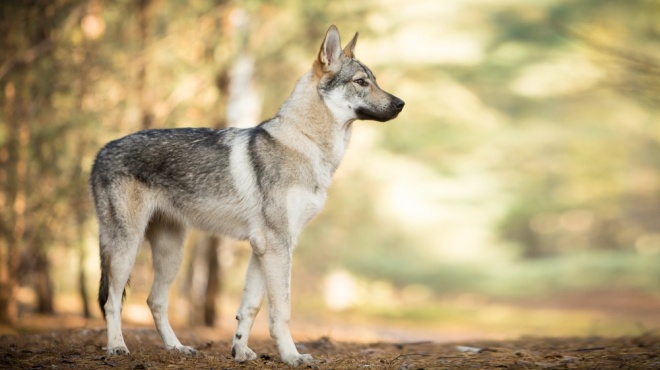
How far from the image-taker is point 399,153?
2281 cm

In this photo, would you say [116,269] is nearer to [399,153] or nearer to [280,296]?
[280,296]

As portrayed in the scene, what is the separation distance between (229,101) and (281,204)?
6801 mm

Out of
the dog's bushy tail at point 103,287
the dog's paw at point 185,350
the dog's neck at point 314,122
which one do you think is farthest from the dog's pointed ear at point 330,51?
the dog's paw at point 185,350

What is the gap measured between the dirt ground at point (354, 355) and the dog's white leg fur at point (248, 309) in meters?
0.13

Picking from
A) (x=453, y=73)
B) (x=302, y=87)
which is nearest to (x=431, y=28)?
(x=453, y=73)

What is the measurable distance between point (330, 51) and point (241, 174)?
138cm

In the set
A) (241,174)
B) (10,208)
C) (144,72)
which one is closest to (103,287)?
(241,174)

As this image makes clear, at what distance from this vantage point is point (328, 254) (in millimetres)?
23281

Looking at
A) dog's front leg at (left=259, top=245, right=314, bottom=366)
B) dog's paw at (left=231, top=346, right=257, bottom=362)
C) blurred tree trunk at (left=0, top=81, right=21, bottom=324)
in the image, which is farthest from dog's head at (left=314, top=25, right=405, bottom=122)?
blurred tree trunk at (left=0, top=81, right=21, bottom=324)

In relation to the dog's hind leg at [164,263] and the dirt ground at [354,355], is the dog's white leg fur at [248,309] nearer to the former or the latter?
the dirt ground at [354,355]

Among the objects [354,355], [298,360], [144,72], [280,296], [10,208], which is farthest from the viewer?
[144,72]

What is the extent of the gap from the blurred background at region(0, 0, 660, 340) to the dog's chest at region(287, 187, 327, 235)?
4.72m

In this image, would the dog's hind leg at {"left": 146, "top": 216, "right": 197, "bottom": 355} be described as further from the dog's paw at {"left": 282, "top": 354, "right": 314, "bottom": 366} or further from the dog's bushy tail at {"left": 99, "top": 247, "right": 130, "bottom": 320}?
the dog's paw at {"left": 282, "top": 354, "right": 314, "bottom": 366}

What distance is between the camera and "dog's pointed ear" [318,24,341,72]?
616 cm
